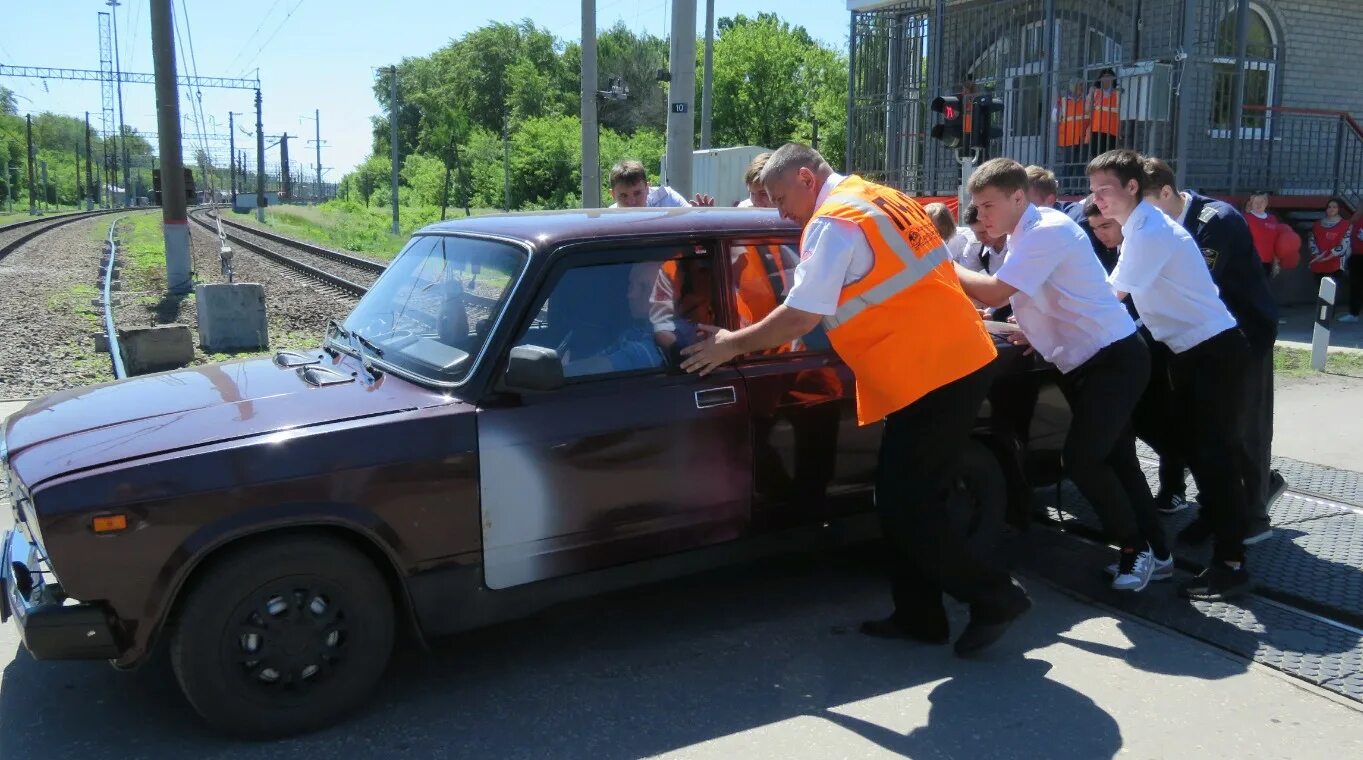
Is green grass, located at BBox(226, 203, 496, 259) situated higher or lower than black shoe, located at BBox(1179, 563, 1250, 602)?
higher

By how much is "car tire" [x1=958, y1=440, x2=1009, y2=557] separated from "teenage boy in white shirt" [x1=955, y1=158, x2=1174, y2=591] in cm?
31

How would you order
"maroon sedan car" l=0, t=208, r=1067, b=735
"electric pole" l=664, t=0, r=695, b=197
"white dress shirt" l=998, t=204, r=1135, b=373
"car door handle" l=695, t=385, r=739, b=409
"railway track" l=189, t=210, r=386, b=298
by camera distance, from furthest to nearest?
"railway track" l=189, t=210, r=386, b=298, "electric pole" l=664, t=0, r=695, b=197, "white dress shirt" l=998, t=204, r=1135, b=373, "car door handle" l=695, t=385, r=739, b=409, "maroon sedan car" l=0, t=208, r=1067, b=735

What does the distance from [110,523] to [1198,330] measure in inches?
172

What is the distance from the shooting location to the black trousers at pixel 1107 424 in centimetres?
463

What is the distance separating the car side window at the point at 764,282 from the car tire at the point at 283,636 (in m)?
1.75

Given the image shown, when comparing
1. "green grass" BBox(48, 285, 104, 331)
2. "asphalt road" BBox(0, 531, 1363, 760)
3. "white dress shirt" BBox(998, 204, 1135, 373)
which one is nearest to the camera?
"asphalt road" BBox(0, 531, 1363, 760)

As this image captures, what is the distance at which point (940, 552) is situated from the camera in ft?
13.3

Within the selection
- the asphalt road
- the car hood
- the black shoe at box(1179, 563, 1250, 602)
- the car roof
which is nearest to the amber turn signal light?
the car hood

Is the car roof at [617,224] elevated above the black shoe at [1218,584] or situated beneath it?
elevated above

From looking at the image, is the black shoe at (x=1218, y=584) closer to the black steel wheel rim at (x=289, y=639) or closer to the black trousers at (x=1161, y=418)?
the black trousers at (x=1161, y=418)

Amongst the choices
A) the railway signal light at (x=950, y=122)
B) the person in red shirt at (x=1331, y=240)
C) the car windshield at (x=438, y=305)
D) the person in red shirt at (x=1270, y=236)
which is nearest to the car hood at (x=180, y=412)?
the car windshield at (x=438, y=305)

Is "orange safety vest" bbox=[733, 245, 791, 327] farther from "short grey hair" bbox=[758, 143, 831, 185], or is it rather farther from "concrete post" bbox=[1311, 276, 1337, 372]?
"concrete post" bbox=[1311, 276, 1337, 372]

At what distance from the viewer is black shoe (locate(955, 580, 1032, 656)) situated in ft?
13.5

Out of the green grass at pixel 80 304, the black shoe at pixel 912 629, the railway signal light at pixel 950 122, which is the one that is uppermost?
the railway signal light at pixel 950 122
